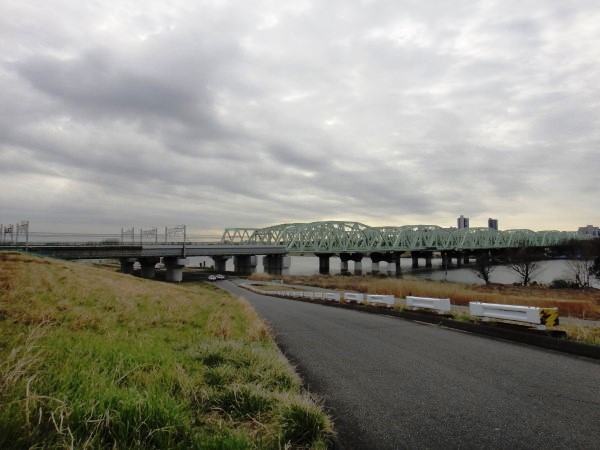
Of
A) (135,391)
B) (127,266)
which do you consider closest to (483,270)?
(135,391)

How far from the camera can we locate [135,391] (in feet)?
13.8

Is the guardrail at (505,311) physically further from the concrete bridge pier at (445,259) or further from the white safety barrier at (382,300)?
the concrete bridge pier at (445,259)

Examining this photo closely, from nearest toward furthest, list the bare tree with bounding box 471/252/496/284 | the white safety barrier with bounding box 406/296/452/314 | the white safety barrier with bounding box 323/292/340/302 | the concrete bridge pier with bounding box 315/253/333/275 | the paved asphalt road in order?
1. the paved asphalt road
2. the white safety barrier with bounding box 406/296/452/314
3. the white safety barrier with bounding box 323/292/340/302
4. the bare tree with bounding box 471/252/496/284
5. the concrete bridge pier with bounding box 315/253/333/275

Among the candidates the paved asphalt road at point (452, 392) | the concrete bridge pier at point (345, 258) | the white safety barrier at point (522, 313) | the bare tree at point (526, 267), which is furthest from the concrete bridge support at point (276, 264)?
the paved asphalt road at point (452, 392)

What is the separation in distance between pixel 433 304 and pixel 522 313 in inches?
177

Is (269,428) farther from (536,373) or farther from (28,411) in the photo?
(536,373)

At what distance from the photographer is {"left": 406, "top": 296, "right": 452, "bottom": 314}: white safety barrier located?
44.6 feet

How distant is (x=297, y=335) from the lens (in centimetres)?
1174

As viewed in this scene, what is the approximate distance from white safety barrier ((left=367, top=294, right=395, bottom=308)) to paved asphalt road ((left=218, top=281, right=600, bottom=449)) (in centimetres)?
722

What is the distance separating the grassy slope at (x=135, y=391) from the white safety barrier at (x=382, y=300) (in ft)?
36.8

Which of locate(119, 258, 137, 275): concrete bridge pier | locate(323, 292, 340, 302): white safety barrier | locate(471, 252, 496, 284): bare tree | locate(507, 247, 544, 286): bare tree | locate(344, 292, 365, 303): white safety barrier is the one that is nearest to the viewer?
locate(344, 292, 365, 303): white safety barrier

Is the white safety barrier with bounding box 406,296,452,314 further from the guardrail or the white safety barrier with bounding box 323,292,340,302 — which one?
the white safety barrier with bounding box 323,292,340,302

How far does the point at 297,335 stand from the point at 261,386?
647 cm

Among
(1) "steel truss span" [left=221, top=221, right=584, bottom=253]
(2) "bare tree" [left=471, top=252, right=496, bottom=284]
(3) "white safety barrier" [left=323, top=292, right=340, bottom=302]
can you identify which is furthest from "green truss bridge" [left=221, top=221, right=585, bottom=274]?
(3) "white safety barrier" [left=323, top=292, right=340, bottom=302]
